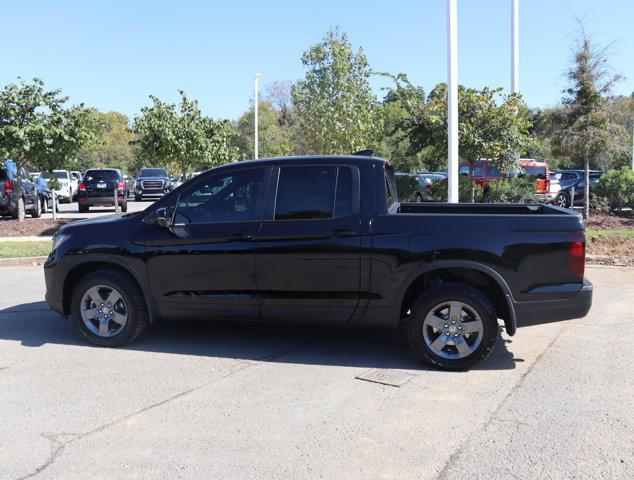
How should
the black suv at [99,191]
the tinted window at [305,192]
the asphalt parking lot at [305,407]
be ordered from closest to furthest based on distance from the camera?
the asphalt parking lot at [305,407]
the tinted window at [305,192]
the black suv at [99,191]

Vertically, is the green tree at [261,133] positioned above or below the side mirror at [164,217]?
above

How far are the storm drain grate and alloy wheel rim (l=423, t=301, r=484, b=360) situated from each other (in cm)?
38

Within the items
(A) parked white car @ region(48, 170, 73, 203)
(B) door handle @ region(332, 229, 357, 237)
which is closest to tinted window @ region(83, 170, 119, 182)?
(A) parked white car @ region(48, 170, 73, 203)

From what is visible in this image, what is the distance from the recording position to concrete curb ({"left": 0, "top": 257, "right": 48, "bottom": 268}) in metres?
12.2

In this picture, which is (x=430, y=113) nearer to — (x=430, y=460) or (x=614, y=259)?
(x=614, y=259)

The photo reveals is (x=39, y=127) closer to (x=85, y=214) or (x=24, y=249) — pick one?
(x=24, y=249)

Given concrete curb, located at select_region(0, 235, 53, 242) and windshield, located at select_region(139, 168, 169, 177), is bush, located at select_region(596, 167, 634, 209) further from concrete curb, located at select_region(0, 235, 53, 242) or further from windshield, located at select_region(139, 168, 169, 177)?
windshield, located at select_region(139, 168, 169, 177)

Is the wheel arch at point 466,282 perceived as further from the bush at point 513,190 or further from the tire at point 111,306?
the bush at point 513,190

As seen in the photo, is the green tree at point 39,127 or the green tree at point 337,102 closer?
the green tree at point 39,127

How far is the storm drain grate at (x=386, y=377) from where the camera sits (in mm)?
5203

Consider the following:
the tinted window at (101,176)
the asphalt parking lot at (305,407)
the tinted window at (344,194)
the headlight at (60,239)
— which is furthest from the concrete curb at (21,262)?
the tinted window at (101,176)

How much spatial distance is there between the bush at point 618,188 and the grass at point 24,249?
16.4 meters

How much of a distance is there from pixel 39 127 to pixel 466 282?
44.4 ft

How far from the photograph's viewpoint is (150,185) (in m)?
34.5
